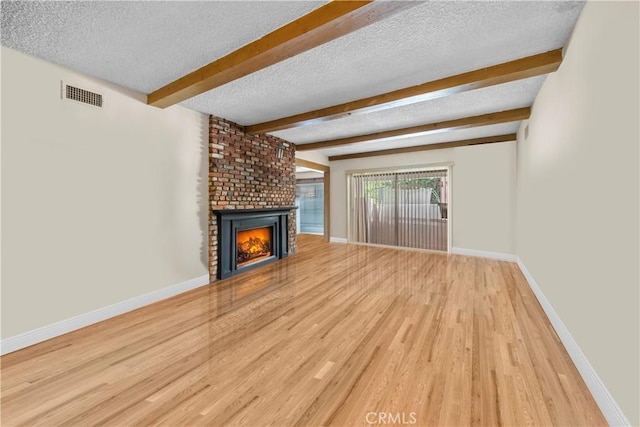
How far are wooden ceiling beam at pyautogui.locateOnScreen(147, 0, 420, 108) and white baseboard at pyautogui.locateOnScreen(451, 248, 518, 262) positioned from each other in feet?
16.6

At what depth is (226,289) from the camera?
3529 mm

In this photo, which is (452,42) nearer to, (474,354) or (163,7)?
(163,7)

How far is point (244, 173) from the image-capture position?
4.41 meters

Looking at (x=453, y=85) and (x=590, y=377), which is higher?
(x=453, y=85)

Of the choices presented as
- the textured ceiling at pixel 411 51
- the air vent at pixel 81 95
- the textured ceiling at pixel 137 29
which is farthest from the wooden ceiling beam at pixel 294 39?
the air vent at pixel 81 95

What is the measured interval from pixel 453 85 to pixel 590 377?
8.33 feet

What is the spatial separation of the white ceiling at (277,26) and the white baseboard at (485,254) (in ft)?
10.1

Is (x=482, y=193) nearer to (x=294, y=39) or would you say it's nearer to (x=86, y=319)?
(x=294, y=39)

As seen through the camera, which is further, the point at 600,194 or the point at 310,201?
the point at 310,201

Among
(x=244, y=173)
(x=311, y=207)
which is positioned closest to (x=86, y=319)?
(x=244, y=173)

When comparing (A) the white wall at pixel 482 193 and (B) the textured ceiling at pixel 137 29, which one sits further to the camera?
(A) the white wall at pixel 482 193

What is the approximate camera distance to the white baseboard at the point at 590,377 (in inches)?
50.8

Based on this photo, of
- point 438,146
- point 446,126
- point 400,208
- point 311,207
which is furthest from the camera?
point 311,207

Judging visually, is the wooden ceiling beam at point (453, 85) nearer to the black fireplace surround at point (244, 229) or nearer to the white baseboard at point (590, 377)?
the black fireplace surround at point (244, 229)
